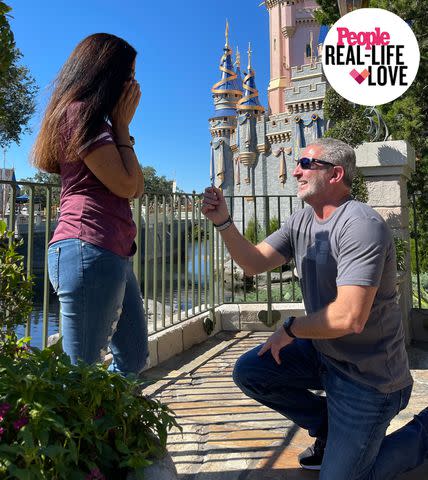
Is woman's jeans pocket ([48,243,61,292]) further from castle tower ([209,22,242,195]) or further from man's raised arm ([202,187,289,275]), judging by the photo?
castle tower ([209,22,242,195])

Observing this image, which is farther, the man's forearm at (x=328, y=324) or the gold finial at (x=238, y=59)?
the gold finial at (x=238, y=59)

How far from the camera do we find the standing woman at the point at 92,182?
1748 millimetres

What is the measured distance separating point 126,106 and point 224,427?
1.98 meters

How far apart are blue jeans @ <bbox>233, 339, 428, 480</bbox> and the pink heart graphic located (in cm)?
603

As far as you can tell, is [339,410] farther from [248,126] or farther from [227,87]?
[227,87]

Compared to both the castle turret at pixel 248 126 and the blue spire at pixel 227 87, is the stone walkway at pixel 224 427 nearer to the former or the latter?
the castle turret at pixel 248 126

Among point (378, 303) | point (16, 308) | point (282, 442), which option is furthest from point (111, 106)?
point (282, 442)

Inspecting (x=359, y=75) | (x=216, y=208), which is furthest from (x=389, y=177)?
(x=359, y=75)

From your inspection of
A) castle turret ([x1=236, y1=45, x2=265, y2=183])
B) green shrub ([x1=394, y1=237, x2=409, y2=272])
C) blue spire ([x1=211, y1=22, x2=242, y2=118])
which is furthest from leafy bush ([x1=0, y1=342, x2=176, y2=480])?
blue spire ([x1=211, y1=22, x2=242, y2=118])

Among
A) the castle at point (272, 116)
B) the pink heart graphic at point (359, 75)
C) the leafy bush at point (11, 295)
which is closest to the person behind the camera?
the leafy bush at point (11, 295)

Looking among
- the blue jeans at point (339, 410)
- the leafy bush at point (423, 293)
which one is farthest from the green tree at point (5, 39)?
the leafy bush at point (423, 293)

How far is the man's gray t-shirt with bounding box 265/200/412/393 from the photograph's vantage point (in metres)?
1.84

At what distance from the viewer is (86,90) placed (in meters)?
1.81

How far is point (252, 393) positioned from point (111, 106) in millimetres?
1471
